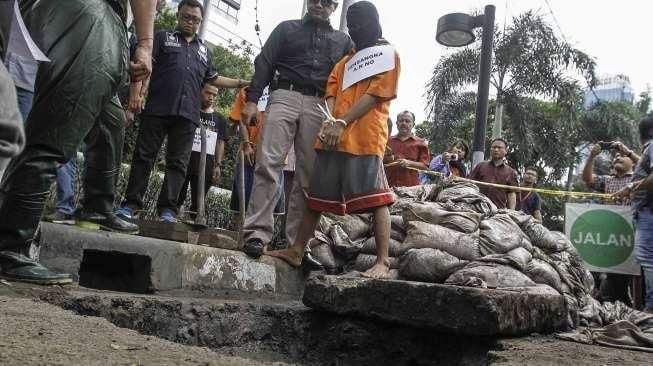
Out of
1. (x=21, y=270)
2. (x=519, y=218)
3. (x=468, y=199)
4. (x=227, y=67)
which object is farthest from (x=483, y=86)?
(x=227, y=67)

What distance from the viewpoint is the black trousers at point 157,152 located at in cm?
352

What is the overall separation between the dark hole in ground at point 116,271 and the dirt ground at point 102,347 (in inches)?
14.7

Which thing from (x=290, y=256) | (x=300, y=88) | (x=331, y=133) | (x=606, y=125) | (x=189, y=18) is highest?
(x=606, y=125)

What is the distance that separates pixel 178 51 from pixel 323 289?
214cm

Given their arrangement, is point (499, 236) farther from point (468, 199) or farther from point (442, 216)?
point (468, 199)

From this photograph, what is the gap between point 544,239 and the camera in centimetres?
386

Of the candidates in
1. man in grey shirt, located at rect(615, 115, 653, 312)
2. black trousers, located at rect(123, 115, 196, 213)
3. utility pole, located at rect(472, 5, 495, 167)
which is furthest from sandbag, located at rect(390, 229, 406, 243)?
utility pole, located at rect(472, 5, 495, 167)

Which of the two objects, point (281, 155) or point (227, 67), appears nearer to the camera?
point (281, 155)

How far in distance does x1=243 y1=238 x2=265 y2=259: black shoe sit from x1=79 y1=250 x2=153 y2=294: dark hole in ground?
61 cm

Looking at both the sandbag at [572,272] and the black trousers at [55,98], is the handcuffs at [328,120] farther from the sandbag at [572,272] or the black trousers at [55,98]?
the sandbag at [572,272]

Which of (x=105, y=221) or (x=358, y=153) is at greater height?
(x=358, y=153)

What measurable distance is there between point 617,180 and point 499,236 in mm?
2355

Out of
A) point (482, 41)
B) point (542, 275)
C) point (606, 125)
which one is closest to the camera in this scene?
point (542, 275)

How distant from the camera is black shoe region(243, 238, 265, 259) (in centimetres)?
304
